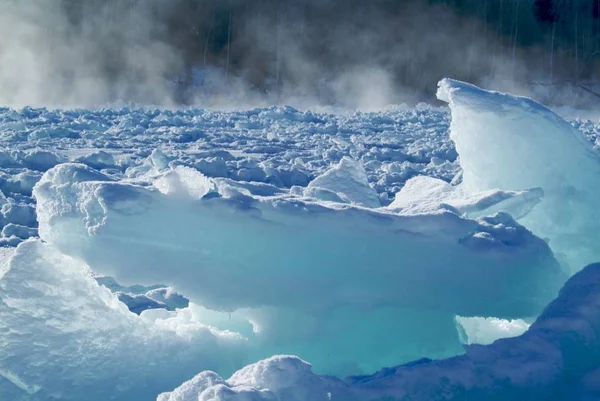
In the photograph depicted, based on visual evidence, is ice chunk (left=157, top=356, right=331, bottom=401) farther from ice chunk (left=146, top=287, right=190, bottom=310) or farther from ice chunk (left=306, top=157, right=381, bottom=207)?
ice chunk (left=306, top=157, right=381, bottom=207)

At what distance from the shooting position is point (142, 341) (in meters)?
2.30

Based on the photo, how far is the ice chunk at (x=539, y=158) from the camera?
10.2ft

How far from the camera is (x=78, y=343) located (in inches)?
88.0

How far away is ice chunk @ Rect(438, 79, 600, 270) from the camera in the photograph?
10.2 feet

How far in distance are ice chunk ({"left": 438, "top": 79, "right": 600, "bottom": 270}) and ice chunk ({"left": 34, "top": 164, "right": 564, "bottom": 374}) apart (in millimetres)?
646

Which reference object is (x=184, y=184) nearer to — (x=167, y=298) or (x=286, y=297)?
(x=286, y=297)

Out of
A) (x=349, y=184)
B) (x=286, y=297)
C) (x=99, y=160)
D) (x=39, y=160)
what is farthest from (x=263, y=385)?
(x=99, y=160)

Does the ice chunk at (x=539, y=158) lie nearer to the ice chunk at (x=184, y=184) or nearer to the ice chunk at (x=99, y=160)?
the ice chunk at (x=184, y=184)

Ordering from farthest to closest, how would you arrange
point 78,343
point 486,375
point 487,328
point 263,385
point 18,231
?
point 18,231, point 487,328, point 78,343, point 486,375, point 263,385

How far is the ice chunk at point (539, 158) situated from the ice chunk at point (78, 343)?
4.78 ft

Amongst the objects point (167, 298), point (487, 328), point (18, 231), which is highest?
point (487, 328)

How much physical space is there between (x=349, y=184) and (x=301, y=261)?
192 cm

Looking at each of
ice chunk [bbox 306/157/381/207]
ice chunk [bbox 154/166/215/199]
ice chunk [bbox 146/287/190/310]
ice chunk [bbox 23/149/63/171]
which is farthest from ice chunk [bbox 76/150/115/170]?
ice chunk [bbox 154/166/215/199]

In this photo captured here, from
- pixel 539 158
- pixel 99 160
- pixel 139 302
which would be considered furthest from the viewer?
pixel 99 160
